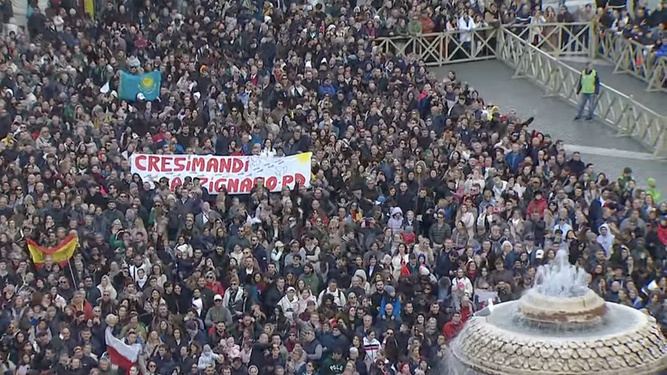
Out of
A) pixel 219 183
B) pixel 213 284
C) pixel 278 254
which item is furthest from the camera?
pixel 219 183

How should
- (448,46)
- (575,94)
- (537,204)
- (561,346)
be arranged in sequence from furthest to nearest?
(448,46) → (575,94) → (537,204) → (561,346)

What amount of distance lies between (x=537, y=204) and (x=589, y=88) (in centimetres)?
873

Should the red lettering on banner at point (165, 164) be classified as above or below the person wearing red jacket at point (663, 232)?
below

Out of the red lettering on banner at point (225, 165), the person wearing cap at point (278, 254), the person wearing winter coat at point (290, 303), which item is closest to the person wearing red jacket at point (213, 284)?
the person wearing winter coat at point (290, 303)

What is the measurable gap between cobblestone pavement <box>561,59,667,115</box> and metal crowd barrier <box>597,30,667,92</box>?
13cm

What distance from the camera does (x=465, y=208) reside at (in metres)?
21.4

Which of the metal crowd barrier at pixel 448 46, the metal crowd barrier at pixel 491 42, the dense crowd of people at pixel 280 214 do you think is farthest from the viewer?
the metal crowd barrier at pixel 491 42

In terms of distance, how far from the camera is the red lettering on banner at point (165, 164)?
23.7 metres

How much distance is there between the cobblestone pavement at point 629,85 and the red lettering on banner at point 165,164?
1145 centimetres

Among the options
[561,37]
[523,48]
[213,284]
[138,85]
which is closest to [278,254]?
[213,284]

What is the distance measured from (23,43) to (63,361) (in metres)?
12.9

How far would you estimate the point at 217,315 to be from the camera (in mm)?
18625

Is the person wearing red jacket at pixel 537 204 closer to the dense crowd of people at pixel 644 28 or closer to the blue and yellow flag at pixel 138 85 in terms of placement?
the blue and yellow flag at pixel 138 85

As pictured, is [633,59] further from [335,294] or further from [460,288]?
[335,294]
